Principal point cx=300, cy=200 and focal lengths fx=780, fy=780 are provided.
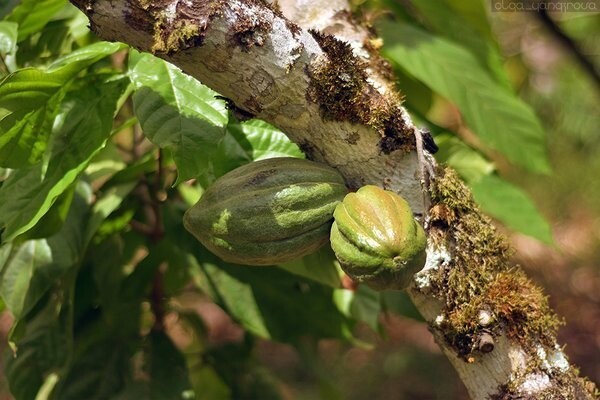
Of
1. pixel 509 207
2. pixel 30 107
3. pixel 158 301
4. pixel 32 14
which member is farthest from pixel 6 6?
pixel 509 207

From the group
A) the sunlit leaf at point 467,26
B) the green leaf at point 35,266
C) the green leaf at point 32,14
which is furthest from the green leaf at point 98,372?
the sunlit leaf at point 467,26

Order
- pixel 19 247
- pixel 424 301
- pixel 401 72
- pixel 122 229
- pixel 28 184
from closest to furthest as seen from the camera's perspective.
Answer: pixel 424 301 → pixel 28 184 → pixel 19 247 → pixel 122 229 → pixel 401 72

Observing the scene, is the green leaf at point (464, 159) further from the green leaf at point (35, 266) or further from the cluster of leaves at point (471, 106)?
the green leaf at point (35, 266)

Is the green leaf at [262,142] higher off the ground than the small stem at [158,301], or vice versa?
the green leaf at [262,142]

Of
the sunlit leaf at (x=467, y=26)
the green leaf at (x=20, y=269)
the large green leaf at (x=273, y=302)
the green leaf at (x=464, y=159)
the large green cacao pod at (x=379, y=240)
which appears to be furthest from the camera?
the sunlit leaf at (x=467, y=26)

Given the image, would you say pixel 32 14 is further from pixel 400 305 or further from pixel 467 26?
pixel 467 26

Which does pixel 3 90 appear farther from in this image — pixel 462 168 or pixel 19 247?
pixel 462 168

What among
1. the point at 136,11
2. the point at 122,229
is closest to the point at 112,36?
the point at 136,11

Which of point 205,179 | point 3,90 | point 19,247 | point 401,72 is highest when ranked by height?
point 3,90
